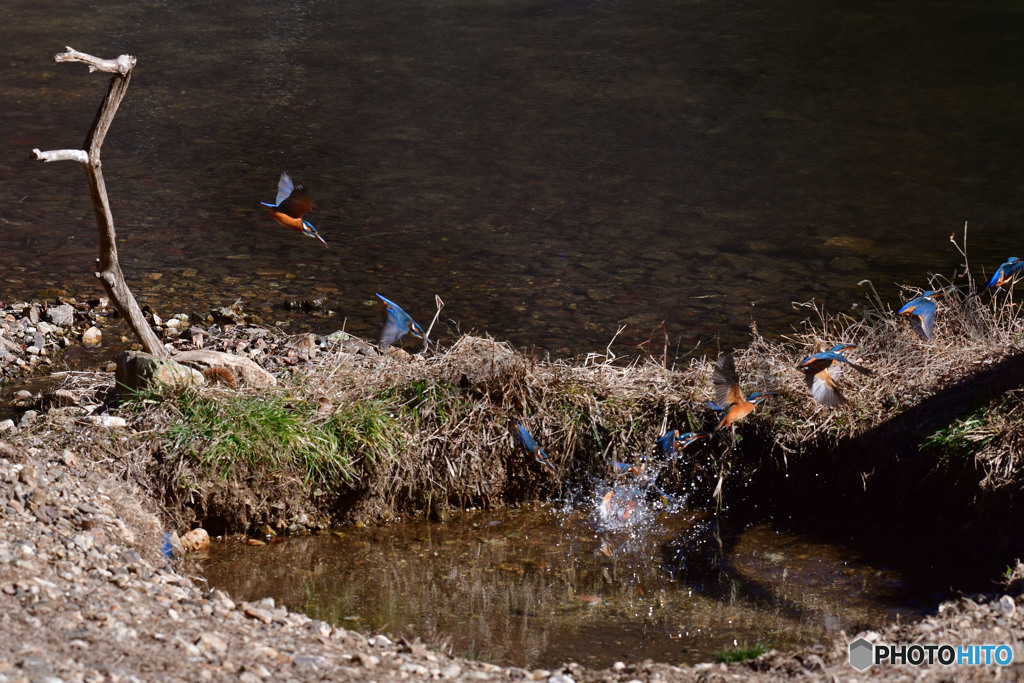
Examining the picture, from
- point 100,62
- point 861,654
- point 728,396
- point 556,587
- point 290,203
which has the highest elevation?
point 100,62

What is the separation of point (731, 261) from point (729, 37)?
27.6 ft

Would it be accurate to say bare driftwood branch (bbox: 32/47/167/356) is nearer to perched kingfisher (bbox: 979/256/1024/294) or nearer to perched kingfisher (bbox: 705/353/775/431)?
perched kingfisher (bbox: 705/353/775/431)

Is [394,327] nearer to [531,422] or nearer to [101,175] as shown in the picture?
[531,422]

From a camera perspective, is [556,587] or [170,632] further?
[556,587]

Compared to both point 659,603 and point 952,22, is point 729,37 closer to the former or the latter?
point 952,22

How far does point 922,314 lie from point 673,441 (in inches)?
52.1

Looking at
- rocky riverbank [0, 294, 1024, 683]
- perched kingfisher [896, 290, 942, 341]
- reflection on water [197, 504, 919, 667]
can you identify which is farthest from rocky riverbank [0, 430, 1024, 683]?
perched kingfisher [896, 290, 942, 341]

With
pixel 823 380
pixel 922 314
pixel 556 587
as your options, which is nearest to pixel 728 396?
pixel 823 380

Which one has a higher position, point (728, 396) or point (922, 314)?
point (922, 314)

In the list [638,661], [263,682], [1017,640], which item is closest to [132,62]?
[263,682]

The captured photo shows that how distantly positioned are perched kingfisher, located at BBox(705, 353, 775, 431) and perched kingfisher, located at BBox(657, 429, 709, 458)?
5.6 inches

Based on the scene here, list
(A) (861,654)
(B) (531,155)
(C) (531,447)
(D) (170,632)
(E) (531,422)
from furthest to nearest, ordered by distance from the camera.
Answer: (B) (531,155), (E) (531,422), (C) (531,447), (A) (861,654), (D) (170,632)

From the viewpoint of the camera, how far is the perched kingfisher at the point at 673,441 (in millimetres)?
4723

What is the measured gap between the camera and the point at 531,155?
34.2ft
